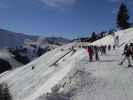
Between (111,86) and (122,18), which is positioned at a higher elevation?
(122,18)

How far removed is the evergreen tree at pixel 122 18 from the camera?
96.5 meters

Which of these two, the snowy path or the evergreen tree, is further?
the evergreen tree

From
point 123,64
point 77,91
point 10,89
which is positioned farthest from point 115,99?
point 10,89

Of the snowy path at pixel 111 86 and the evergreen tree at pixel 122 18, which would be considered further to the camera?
the evergreen tree at pixel 122 18

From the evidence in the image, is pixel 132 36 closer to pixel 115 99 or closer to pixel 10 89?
pixel 10 89

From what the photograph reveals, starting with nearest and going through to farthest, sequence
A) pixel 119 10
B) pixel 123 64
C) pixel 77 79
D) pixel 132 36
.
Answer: pixel 77 79, pixel 123 64, pixel 132 36, pixel 119 10

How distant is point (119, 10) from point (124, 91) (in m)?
80.4

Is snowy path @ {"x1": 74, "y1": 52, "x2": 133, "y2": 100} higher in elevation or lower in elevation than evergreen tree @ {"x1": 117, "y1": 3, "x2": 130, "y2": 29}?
lower

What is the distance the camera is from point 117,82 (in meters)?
22.5

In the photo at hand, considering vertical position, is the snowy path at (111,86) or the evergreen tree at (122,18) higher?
the evergreen tree at (122,18)

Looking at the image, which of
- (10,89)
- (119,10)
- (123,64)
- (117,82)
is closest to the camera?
(117,82)

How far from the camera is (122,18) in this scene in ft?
316

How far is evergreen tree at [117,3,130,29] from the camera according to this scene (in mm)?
96500

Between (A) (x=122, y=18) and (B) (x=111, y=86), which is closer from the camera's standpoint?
(B) (x=111, y=86)
